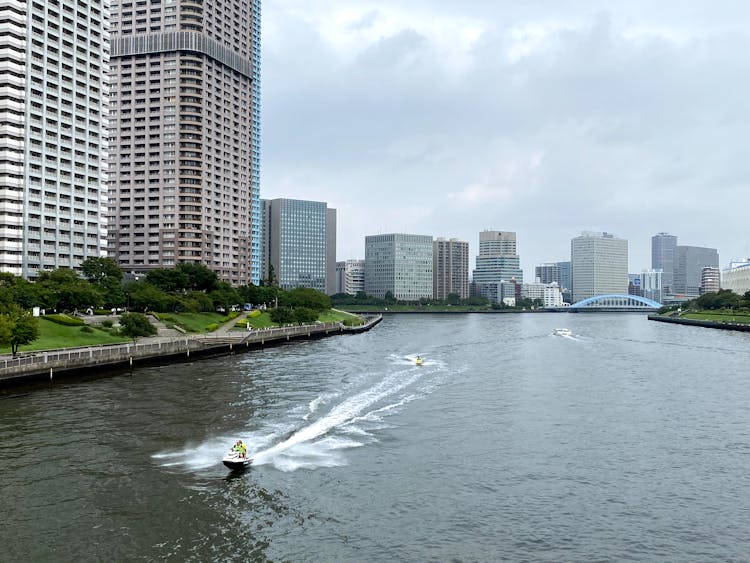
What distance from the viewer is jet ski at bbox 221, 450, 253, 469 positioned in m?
41.7

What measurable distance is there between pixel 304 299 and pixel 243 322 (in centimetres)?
4512

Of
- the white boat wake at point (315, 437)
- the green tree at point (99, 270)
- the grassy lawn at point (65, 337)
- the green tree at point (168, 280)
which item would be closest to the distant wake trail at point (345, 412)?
the white boat wake at point (315, 437)

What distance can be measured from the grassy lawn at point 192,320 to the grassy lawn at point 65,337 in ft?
74.4

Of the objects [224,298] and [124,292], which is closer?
[124,292]

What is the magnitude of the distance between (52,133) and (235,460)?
14692 centimetres

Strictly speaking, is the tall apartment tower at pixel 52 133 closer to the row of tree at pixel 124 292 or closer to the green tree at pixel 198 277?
the row of tree at pixel 124 292

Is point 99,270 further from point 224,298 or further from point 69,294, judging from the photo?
point 69,294

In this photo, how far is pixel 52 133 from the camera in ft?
525

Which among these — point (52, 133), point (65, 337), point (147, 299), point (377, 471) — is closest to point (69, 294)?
point (147, 299)

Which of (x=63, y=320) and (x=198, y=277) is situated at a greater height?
(x=198, y=277)

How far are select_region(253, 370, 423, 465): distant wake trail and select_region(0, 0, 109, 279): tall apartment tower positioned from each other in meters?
105

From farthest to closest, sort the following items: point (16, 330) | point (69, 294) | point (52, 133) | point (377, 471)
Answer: point (52, 133), point (69, 294), point (16, 330), point (377, 471)

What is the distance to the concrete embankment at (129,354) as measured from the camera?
72887 mm

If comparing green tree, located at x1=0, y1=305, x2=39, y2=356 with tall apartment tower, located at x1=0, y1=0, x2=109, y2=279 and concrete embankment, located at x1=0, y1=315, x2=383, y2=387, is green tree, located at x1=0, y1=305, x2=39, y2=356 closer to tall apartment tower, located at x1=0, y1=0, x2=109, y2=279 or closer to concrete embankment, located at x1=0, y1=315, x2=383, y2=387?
concrete embankment, located at x1=0, y1=315, x2=383, y2=387
